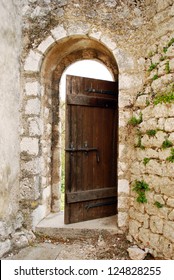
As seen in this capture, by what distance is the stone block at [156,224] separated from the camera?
261 cm

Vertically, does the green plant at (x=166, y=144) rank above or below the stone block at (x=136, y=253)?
above

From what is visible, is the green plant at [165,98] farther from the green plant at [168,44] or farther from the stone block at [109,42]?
the stone block at [109,42]

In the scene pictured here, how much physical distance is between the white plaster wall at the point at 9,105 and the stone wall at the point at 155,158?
1.49 metres

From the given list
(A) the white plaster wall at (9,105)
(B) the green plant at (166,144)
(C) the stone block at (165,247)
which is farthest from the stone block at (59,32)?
(C) the stone block at (165,247)

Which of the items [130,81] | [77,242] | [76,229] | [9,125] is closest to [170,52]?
[130,81]

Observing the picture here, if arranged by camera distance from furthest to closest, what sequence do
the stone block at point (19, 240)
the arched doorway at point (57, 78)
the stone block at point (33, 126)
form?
the arched doorway at point (57, 78), the stone block at point (33, 126), the stone block at point (19, 240)

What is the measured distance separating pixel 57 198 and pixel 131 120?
171cm

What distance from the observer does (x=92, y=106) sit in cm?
343

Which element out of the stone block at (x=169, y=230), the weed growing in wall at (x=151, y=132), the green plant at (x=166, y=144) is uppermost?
the weed growing in wall at (x=151, y=132)

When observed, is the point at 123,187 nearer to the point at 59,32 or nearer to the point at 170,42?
the point at 170,42

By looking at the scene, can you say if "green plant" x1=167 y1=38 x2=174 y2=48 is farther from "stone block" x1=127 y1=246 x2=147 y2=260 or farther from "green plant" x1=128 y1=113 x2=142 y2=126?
"stone block" x1=127 y1=246 x2=147 y2=260

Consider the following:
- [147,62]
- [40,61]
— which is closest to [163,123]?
[147,62]

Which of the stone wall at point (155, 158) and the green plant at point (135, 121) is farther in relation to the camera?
the green plant at point (135, 121)

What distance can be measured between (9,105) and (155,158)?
185cm
